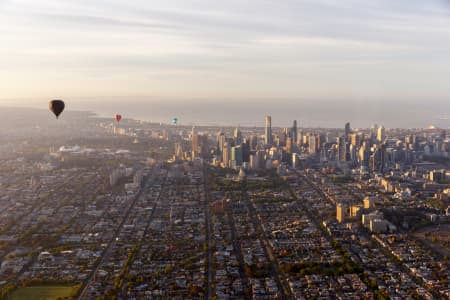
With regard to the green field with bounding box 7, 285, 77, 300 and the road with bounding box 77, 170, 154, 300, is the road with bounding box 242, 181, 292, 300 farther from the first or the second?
the green field with bounding box 7, 285, 77, 300

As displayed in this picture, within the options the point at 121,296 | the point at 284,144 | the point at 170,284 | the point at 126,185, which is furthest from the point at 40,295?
the point at 284,144

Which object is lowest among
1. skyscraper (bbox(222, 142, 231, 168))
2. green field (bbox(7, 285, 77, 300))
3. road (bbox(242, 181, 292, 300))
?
green field (bbox(7, 285, 77, 300))

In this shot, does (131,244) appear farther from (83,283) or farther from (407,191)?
(407,191)

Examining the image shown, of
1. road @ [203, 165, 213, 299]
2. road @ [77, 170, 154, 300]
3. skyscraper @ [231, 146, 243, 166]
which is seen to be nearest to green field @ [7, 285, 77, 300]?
road @ [77, 170, 154, 300]

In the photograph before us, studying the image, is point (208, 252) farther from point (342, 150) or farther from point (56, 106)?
point (342, 150)

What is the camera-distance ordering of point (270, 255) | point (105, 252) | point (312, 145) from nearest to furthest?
point (270, 255)
point (105, 252)
point (312, 145)

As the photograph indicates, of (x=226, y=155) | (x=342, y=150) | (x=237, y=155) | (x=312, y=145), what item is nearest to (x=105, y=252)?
(x=237, y=155)

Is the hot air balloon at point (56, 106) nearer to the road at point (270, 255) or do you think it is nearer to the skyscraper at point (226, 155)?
the road at point (270, 255)

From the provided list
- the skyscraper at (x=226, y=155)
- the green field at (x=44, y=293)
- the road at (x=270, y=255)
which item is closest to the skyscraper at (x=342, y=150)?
the skyscraper at (x=226, y=155)
